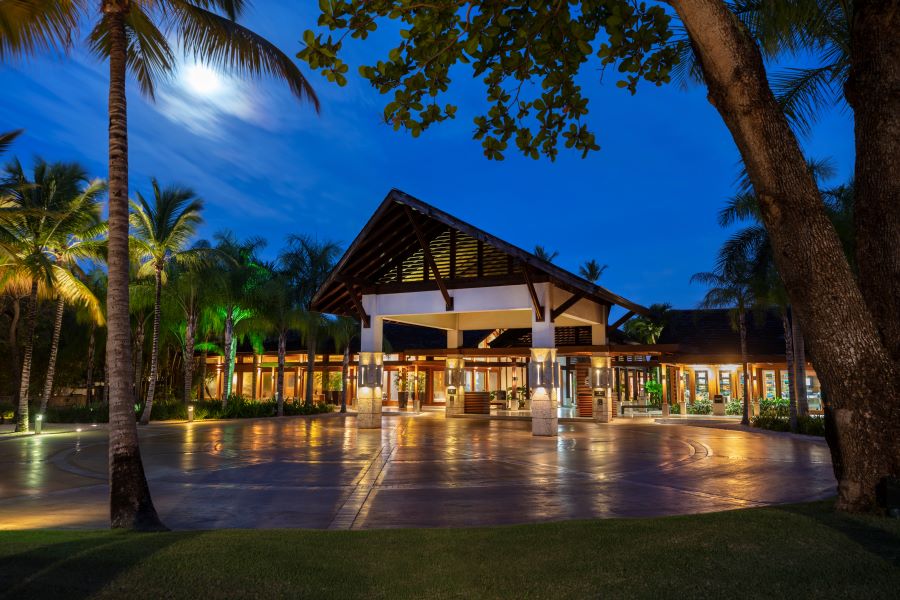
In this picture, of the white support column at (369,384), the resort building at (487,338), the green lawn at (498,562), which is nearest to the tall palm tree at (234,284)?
the resort building at (487,338)

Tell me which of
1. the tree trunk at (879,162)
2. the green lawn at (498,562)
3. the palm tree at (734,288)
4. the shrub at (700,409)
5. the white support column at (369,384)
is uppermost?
the palm tree at (734,288)

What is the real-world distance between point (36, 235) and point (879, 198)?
77.5ft

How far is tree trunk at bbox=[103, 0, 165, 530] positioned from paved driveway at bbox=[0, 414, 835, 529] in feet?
1.97

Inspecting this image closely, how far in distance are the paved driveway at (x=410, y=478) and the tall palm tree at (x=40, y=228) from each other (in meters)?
4.37

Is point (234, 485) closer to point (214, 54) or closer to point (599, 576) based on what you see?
point (214, 54)

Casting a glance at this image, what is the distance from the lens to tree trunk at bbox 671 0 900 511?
513cm

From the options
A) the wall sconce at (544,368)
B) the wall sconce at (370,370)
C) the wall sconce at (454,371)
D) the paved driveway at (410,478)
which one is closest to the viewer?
the paved driveway at (410,478)

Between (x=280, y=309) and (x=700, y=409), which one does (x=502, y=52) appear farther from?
(x=700, y=409)

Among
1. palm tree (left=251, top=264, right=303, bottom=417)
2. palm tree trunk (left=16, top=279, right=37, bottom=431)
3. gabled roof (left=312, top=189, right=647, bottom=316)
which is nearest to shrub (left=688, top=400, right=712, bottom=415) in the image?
gabled roof (left=312, top=189, right=647, bottom=316)

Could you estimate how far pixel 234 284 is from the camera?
96.4 feet

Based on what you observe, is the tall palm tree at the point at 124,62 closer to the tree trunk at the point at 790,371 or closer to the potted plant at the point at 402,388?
the tree trunk at the point at 790,371

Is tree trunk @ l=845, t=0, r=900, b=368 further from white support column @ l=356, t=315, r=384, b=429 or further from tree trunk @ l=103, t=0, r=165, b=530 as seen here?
white support column @ l=356, t=315, r=384, b=429

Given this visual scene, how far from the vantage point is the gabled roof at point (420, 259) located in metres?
19.8

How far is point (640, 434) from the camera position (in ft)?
67.2
